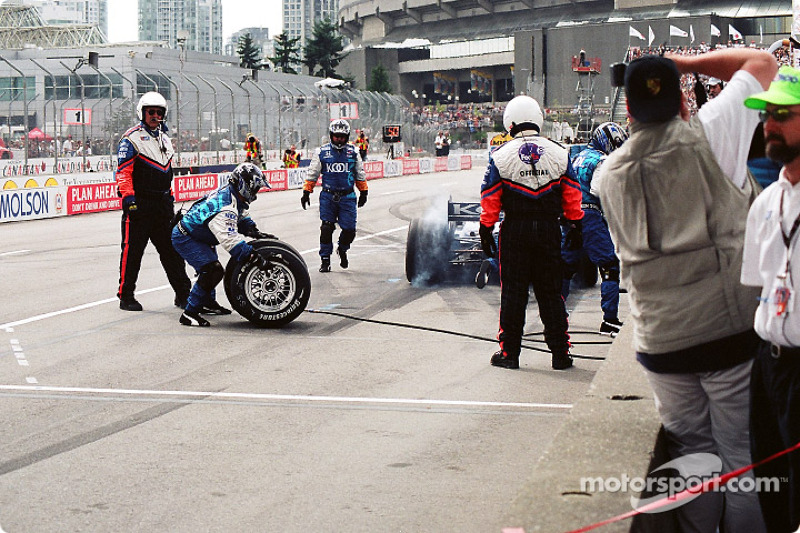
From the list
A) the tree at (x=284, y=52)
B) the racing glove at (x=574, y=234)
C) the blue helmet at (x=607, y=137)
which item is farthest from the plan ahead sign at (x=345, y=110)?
the tree at (x=284, y=52)

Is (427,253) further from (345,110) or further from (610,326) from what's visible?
(345,110)

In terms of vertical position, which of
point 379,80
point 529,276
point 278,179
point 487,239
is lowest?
point 529,276

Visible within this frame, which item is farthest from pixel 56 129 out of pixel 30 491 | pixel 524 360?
pixel 30 491

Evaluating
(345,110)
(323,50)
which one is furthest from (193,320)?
(323,50)

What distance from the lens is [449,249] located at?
42.0ft

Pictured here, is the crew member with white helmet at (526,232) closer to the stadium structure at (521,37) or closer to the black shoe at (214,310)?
the black shoe at (214,310)

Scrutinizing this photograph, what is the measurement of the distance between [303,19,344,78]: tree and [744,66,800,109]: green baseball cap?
10999 centimetres

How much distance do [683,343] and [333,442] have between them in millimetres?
2605

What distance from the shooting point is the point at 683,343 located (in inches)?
156

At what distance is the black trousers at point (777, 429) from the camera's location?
3455 mm

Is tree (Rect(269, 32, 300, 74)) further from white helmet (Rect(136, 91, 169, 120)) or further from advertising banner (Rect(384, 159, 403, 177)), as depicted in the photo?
white helmet (Rect(136, 91, 169, 120))

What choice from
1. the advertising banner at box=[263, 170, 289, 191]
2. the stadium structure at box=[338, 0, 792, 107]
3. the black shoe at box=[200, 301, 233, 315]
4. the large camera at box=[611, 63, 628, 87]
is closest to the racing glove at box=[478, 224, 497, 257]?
the black shoe at box=[200, 301, 233, 315]

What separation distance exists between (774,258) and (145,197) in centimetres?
840

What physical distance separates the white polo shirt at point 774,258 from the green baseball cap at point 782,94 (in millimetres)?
232
